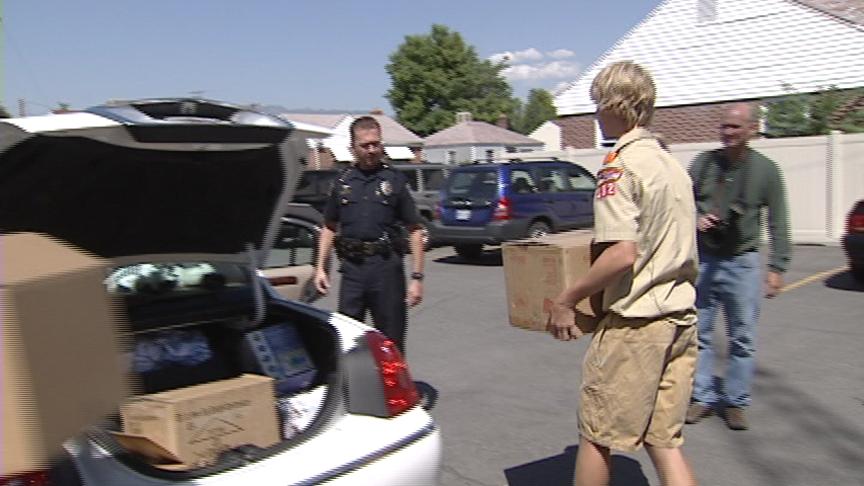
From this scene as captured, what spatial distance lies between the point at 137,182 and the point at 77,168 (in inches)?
11.3

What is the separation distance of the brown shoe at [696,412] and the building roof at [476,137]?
34109 millimetres

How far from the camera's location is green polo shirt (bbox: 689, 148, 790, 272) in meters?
4.29

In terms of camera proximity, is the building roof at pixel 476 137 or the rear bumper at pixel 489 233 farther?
the building roof at pixel 476 137

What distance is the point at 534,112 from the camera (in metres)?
108

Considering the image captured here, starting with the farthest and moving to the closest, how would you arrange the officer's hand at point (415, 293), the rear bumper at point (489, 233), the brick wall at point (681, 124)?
the brick wall at point (681, 124) < the rear bumper at point (489, 233) < the officer's hand at point (415, 293)

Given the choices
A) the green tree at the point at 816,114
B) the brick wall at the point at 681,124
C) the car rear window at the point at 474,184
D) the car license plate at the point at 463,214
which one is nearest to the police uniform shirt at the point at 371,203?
the car rear window at the point at 474,184

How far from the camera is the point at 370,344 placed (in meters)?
3.06

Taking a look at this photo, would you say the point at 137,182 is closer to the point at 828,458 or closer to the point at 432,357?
the point at 828,458

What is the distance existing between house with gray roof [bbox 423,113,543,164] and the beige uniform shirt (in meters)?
34.8

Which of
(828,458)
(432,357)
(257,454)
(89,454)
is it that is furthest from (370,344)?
(432,357)

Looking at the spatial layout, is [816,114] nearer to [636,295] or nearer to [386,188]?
[386,188]

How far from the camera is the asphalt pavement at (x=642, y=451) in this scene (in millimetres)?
3969

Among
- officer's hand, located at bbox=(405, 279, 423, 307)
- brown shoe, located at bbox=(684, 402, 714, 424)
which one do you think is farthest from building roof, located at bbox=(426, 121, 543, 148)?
brown shoe, located at bbox=(684, 402, 714, 424)

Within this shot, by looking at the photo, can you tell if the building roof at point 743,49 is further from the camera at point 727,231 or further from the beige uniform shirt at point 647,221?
the beige uniform shirt at point 647,221
